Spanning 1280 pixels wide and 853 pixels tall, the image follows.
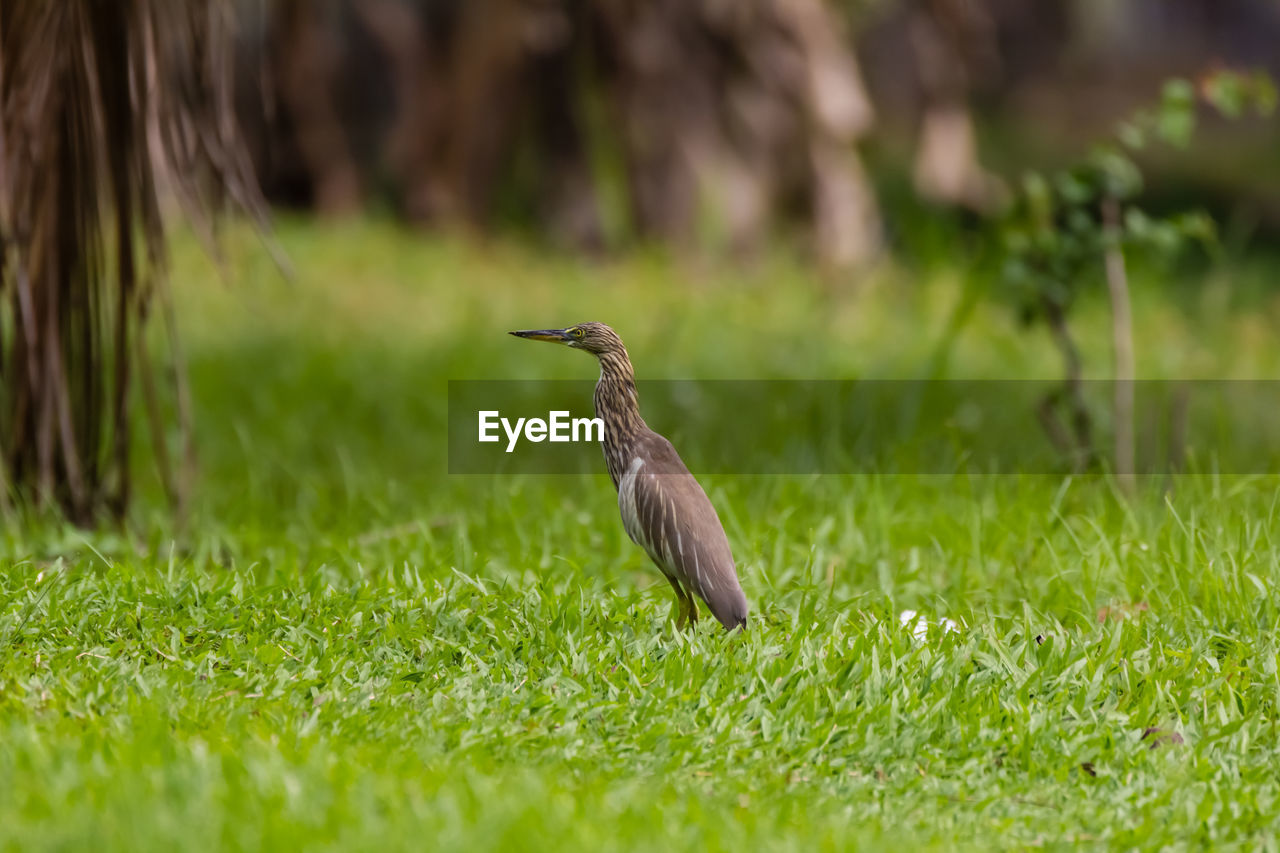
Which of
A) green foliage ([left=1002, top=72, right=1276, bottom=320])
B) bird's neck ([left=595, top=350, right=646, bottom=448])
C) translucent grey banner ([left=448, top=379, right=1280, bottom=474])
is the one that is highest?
green foliage ([left=1002, top=72, right=1276, bottom=320])

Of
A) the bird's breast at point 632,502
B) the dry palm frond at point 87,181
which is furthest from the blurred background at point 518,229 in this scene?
the bird's breast at point 632,502

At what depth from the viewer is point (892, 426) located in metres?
5.27

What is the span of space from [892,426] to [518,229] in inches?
287

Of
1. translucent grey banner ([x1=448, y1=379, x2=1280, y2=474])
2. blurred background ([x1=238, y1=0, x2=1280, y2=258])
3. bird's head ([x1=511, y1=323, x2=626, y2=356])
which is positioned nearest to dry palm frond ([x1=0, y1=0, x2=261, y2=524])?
translucent grey banner ([x1=448, y1=379, x2=1280, y2=474])

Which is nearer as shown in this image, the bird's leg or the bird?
the bird

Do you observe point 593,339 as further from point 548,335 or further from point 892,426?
point 892,426

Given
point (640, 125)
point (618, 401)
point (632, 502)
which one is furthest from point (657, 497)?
point (640, 125)

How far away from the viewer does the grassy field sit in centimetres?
240

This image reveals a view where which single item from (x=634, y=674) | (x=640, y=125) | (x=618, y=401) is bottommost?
(x=634, y=674)

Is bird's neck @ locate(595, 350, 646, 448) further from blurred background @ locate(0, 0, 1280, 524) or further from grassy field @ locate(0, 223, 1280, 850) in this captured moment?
blurred background @ locate(0, 0, 1280, 524)

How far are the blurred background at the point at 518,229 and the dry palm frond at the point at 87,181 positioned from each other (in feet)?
0.04

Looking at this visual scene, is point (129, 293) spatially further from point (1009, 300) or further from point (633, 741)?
point (1009, 300)

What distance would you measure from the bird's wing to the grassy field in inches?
6.2

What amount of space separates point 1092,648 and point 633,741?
1.12 m
